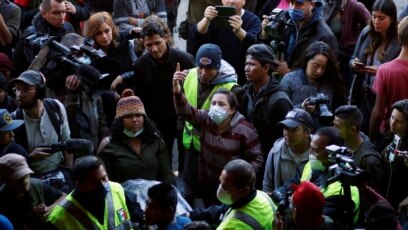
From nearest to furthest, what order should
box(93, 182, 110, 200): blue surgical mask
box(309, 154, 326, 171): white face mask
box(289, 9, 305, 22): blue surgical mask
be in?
1. box(93, 182, 110, 200): blue surgical mask
2. box(309, 154, 326, 171): white face mask
3. box(289, 9, 305, 22): blue surgical mask

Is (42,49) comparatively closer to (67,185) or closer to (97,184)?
(67,185)

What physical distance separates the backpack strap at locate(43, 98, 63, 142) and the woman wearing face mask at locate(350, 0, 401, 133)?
2.67 meters

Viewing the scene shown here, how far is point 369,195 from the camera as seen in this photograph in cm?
630

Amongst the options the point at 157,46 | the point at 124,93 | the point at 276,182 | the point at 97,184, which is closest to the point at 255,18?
Answer: the point at 157,46

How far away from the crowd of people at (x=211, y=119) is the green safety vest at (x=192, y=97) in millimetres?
15

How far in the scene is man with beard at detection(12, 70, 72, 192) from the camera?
25.1 feet

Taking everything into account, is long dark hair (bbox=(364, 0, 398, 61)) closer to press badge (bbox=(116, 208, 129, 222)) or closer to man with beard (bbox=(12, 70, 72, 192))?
man with beard (bbox=(12, 70, 72, 192))

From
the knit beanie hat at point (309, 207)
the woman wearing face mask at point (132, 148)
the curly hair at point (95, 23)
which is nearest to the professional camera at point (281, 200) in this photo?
the knit beanie hat at point (309, 207)

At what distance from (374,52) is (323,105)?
1122 mm

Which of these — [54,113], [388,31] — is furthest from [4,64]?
[388,31]

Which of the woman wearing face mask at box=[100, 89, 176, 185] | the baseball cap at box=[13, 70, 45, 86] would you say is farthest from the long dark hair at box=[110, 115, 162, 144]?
the baseball cap at box=[13, 70, 45, 86]

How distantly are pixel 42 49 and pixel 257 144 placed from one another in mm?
2231

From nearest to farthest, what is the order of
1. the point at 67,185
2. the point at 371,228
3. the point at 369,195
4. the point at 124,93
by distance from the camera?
the point at 371,228
the point at 369,195
the point at 67,185
the point at 124,93

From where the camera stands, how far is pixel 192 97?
8438 millimetres
